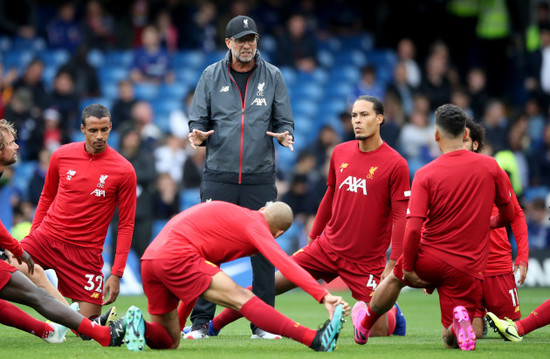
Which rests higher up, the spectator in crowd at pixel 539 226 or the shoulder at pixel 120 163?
the shoulder at pixel 120 163

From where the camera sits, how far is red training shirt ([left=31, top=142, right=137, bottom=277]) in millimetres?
9375

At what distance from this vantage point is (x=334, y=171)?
963cm

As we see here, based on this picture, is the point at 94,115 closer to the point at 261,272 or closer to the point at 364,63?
the point at 261,272

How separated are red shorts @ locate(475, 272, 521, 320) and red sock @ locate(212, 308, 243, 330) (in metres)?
2.40

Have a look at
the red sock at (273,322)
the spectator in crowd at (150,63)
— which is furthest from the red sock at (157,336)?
the spectator in crowd at (150,63)

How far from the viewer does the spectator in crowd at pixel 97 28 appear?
19.5 metres

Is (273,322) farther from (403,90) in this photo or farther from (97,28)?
(97,28)

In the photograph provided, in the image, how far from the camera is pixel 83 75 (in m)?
17.8

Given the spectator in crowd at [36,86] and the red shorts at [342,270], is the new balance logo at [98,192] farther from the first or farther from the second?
the spectator in crowd at [36,86]

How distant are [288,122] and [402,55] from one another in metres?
10.9

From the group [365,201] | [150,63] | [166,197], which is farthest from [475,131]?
[150,63]

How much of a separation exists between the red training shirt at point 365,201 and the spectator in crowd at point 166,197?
6846mm

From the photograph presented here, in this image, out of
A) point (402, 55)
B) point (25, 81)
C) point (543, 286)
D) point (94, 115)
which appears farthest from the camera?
point (402, 55)

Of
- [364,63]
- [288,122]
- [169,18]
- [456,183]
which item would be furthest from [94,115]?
[364,63]
